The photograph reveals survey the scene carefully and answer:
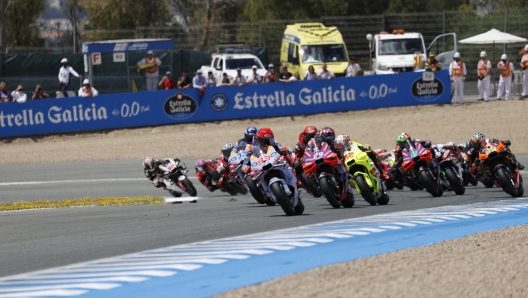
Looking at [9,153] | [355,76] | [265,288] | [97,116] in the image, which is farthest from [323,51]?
[265,288]

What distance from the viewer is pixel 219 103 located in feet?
98.4

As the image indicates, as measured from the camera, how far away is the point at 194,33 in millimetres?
39656

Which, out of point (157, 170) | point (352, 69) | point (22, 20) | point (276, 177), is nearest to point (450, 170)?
point (276, 177)

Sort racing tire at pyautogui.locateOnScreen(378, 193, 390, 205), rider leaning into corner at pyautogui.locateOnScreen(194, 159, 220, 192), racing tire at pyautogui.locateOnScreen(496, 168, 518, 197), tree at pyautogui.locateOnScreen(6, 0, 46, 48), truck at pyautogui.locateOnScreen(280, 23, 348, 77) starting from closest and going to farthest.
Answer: racing tire at pyautogui.locateOnScreen(378, 193, 390, 205), racing tire at pyautogui.locateOnScreen(496, 168, 518, 197), rider leaning into corner at pyautogui.locateOnScreen(194, 159, 220, 192), truck at pyautogui.locateOnScreen(280, 23, 348, 77), tree at pyautogui.locateOnScreen(6, 0, 46, 48)

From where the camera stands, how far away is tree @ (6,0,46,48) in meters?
52.0

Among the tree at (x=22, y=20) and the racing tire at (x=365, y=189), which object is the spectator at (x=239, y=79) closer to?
the racing tire at (x=365, y=189)

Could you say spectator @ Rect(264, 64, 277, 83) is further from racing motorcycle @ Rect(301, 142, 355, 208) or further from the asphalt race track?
racing motorcycle @ Rect(301, 142, 355, 208)

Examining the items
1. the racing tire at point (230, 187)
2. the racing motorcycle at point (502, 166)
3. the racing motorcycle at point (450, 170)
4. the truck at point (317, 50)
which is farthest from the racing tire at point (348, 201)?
the truck at point (317, 50)

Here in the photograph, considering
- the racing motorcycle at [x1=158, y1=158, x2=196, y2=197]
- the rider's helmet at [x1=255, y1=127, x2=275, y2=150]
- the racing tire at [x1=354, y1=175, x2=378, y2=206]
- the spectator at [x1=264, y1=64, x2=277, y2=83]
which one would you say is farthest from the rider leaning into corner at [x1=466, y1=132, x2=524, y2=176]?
the spectator at [x1=264, y1=64, x2=277, y2=83]

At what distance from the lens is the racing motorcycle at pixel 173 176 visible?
56.6 ft

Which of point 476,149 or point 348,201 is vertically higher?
point 476,149

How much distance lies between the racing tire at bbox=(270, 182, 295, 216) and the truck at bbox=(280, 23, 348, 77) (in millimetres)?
20941

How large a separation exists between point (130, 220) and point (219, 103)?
55.0 feet

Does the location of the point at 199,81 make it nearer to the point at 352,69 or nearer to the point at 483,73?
the point at 352,69
